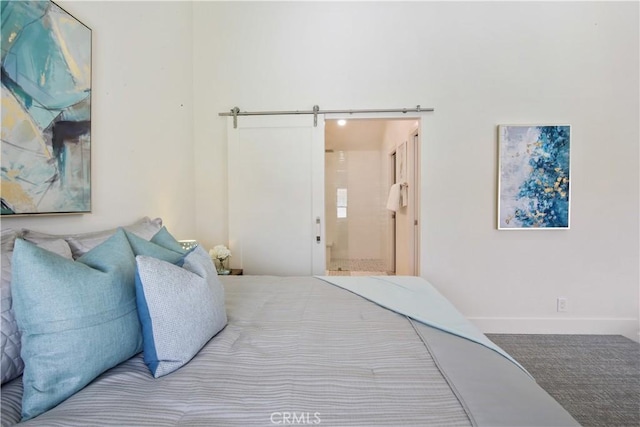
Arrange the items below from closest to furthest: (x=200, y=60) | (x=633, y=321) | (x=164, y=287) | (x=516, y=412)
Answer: (x=516, y=412), (x=164, y=287), (x=633, y=321), (x=200, y=60)

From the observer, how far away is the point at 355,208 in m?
5.65

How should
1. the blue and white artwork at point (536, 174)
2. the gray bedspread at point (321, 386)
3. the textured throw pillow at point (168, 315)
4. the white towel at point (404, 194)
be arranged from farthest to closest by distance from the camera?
the white towel at point (404, 194) → the blue and white artwork at point (536, 174) → the textured throw pillow at point (168, 315) → the gray bedspread at point (321, 386)

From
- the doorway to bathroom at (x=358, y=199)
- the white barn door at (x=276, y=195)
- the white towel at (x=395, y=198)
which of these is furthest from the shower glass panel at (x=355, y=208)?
the white barn door at (x=276, y=195)

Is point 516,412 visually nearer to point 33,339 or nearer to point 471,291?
point 33,339

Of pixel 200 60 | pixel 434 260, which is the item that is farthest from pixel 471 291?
pixel 200 60

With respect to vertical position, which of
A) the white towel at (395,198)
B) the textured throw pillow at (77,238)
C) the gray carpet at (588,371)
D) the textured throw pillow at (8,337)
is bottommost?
the gray carpet at (588,371)

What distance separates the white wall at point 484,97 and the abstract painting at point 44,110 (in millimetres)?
1417

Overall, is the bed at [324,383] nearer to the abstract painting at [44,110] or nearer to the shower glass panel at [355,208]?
the abstract painting at [44,110]

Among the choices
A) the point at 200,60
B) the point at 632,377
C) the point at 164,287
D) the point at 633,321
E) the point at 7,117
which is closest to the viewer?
the point at 164,287

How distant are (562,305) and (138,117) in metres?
3.83

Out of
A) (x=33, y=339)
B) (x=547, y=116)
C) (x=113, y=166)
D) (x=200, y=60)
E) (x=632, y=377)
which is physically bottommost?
(x=632, y=377)

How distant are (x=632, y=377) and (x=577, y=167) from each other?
166 centimetres

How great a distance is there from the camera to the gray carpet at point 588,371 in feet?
5.10

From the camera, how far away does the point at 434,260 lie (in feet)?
8.56
